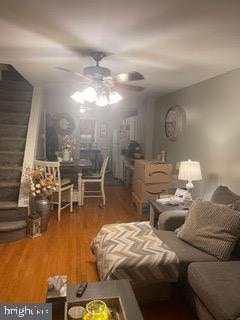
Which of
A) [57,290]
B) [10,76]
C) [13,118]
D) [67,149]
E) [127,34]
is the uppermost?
[10,76]

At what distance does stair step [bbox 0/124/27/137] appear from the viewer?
4535 mm

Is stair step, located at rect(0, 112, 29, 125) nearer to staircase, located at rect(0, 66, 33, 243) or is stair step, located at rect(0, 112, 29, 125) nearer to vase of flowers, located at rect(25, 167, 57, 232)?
staircase, located at rect(0, 66, 33, 243)

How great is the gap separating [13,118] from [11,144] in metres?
0.65

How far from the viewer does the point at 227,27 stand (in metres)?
1.77

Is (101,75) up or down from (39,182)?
up

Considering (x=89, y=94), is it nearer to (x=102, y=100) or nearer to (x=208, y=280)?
(x=102, y=100)

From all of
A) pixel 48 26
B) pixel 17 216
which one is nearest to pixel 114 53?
pixel 48 26

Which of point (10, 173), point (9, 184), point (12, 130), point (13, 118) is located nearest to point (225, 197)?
point (9, 184)

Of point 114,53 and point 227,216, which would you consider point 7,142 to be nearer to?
point 114,53

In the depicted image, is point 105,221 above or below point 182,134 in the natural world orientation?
below

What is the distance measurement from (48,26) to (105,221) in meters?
3.15

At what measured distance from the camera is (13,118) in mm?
4762

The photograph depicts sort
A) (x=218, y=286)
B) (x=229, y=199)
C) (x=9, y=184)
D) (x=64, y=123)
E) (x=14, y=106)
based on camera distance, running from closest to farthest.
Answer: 1. (x=218, y=286)
2. (x=229, y=199)
3. (x=9, y=184)
4. (x=14, y=106)
5. (x=64, y=123)

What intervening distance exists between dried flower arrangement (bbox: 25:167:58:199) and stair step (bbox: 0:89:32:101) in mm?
2104
